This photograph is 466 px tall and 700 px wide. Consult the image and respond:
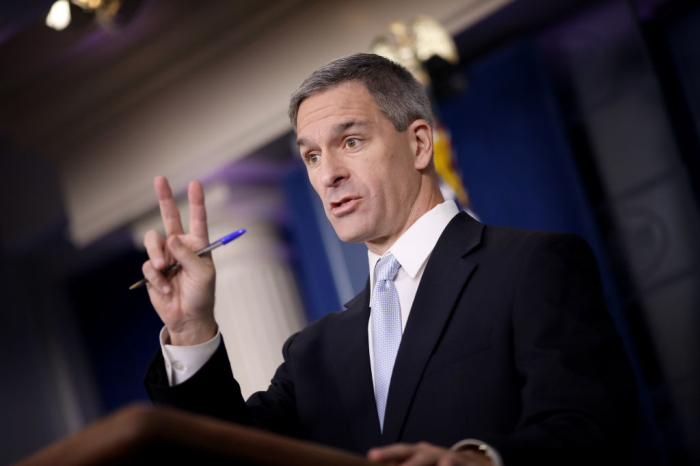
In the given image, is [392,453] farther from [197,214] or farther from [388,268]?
[197,214]

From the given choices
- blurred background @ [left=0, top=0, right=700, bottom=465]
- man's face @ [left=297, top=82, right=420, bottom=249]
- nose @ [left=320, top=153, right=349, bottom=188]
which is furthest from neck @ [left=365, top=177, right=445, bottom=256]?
blurred background @ [left=0, top=0, right=700, bottom=465]

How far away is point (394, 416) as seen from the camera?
3.30 ft

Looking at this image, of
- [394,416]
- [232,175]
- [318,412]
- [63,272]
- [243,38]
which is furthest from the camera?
[63,272]

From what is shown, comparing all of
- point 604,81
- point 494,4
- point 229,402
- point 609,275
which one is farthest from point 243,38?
point 229,402

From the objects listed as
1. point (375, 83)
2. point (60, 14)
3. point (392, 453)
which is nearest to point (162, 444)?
point (392, 453)

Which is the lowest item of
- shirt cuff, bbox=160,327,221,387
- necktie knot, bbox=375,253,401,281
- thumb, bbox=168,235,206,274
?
shirt cuff, bbox=160,327,221,387

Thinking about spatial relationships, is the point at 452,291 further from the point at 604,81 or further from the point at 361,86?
the point at 604,81

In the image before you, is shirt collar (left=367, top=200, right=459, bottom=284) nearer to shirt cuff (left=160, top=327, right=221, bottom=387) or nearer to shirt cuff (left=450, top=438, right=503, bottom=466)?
shirt cuff (left=160, top=327, right=221, bottom=387)

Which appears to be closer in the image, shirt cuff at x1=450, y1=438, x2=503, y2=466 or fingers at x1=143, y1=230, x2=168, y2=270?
shirt cuff at x1=450, y1=438, x2=503, y2=466

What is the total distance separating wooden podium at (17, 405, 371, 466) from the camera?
46 cm

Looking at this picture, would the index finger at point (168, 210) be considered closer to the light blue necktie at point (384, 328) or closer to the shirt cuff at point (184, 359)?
the shirt cuff at point (184, 359)

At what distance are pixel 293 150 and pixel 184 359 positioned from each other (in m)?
2.89

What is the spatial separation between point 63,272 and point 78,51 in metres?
2.17

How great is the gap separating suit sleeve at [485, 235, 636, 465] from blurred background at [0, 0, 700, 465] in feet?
4.66
